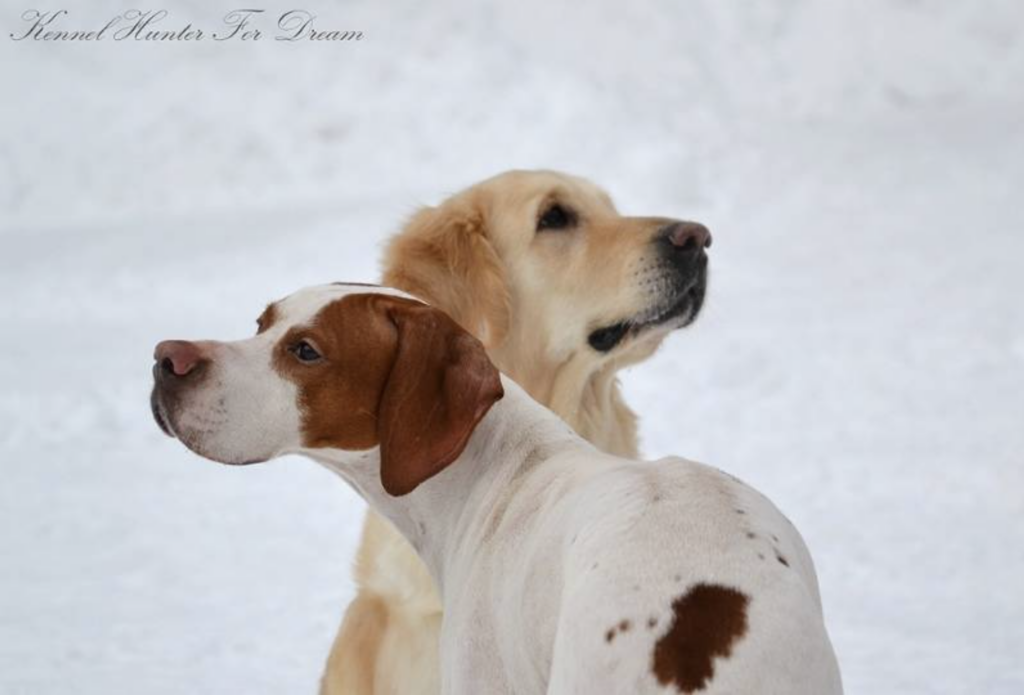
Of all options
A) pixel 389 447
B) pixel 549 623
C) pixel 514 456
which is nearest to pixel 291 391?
Result: pixel 389 447

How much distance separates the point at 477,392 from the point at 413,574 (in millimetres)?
973

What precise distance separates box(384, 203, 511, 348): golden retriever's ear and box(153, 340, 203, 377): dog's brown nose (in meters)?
0.93

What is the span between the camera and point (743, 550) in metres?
1.79

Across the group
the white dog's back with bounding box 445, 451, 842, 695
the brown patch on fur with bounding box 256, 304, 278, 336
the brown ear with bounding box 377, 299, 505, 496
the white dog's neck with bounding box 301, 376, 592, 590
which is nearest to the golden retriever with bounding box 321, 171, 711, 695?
the white dog's neck with bounding box 301, 376, 592, 590

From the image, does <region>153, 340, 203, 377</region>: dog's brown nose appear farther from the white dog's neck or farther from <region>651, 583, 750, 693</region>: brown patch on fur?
<region>651, 583, 750, 693</region>: brown patch on fur

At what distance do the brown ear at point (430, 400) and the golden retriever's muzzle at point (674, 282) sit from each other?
2.86 feet

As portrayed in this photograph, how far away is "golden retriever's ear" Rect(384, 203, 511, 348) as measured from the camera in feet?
10.4

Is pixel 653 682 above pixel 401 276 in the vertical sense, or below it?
below

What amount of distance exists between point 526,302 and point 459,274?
0.15 metres

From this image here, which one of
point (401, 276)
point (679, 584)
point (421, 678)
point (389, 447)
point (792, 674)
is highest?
point (401, 276)

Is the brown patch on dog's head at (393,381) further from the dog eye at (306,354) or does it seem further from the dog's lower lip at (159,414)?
the dog's lower lip at (159,414)

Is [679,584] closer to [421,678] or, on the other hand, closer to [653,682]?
[653,682]

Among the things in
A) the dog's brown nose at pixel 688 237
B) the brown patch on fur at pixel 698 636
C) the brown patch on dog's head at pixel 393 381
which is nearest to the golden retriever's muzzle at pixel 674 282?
the dog's brown nose at pixel 688 237

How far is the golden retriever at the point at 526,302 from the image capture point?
309cm
